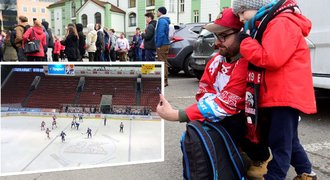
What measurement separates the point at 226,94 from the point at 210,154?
1.26ft

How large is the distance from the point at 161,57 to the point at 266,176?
18.0ft

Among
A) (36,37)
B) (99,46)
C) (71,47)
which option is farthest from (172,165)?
(99,46)

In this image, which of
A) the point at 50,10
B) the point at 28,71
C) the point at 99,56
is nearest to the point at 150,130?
the point at 28,71

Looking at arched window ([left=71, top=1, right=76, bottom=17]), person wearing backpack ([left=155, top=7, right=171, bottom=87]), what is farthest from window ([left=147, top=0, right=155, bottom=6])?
person wearing backpack ([left=155, top=7, right=171, bottom=87])

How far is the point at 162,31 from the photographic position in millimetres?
7219

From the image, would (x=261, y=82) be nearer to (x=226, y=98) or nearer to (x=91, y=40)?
(x=226, y=98)

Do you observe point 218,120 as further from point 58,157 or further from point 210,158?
point 58,157

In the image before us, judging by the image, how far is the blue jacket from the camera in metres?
7.23

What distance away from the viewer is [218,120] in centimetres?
213

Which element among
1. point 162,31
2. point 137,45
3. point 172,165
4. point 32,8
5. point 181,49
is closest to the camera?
point 172,165

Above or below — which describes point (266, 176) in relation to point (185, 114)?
below

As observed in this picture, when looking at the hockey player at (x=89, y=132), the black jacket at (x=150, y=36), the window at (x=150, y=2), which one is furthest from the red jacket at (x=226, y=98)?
the window at (x=150, y=2)

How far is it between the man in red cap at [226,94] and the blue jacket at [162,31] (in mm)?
4936

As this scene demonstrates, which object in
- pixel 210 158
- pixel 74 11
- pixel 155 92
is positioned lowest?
pixel 210 158
